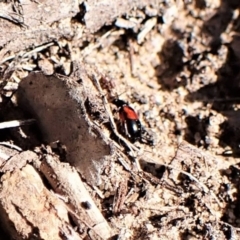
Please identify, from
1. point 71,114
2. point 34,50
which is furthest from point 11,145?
point 34,50

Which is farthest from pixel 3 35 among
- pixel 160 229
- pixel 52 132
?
pixel 160 229

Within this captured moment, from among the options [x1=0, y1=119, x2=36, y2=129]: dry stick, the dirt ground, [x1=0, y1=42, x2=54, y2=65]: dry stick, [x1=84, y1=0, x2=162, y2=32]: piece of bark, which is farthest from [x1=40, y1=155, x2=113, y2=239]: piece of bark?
[x1=84, y1=0, x2=162, y2=32]: piece of bark

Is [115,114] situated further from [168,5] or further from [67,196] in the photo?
[168,5]

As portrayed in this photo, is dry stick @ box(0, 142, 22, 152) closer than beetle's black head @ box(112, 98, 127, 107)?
Yes

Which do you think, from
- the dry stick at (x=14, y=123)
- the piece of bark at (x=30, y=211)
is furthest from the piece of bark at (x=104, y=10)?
the piece of bark at (x=30, y=211)

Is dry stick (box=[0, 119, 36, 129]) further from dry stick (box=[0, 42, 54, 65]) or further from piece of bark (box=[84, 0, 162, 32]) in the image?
piece of bark (box=[84, 0, 162, 32])

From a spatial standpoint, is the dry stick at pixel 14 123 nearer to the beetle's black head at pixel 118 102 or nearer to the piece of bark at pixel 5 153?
the piece of bark at pixel 5 153

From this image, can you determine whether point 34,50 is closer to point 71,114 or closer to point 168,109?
point 71,114
